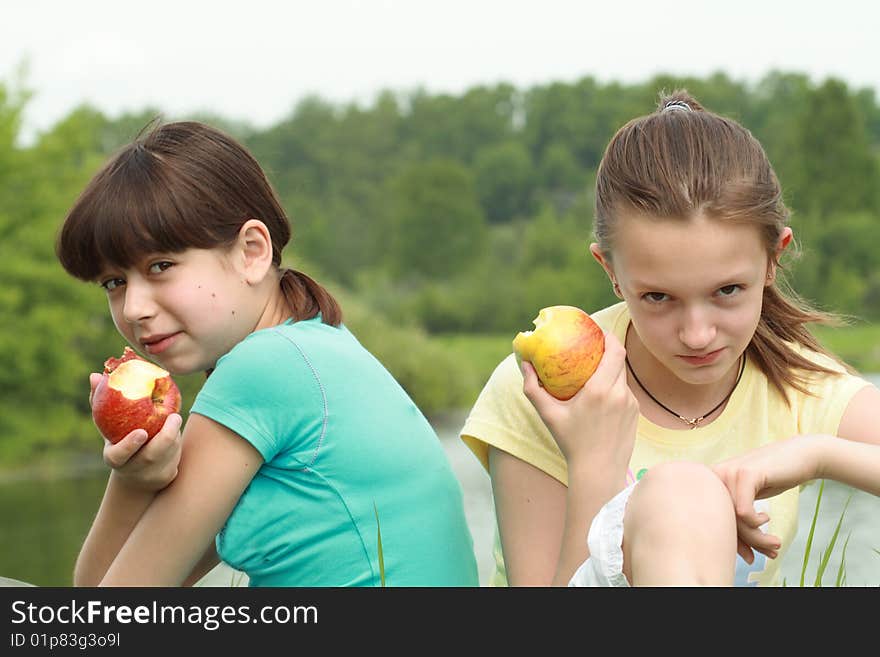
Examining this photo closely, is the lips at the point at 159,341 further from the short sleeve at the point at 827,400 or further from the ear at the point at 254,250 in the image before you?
the short sleeve at the point at 827,400

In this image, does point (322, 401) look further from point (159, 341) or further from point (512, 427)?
point (512, 427)

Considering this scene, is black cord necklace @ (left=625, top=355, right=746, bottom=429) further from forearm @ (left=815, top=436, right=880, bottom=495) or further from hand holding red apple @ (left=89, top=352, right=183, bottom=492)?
hand holding red apple @ (left=89, top=352, right=183, bottom=492)

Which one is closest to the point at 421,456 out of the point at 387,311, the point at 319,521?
the point at 319,521

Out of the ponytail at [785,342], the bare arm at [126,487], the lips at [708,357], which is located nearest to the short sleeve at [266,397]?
the bare arm at [126,487]

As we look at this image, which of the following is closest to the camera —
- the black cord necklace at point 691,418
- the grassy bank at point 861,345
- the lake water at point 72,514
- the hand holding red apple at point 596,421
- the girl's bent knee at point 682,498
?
the girl's bent knee at point 682,498

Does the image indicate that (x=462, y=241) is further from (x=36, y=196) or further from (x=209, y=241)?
(x=209, y=241)

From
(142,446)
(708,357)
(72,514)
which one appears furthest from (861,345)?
(142,446)

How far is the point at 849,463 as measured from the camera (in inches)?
80.4

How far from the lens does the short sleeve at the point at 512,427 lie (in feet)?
8.37

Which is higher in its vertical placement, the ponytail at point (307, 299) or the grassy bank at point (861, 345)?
the ponytail at point (307, 299)

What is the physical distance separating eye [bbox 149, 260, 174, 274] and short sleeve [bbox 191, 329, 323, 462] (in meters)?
0.26

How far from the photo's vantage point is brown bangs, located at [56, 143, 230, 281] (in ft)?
7.70

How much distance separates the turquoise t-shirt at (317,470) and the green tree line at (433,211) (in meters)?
24.1
